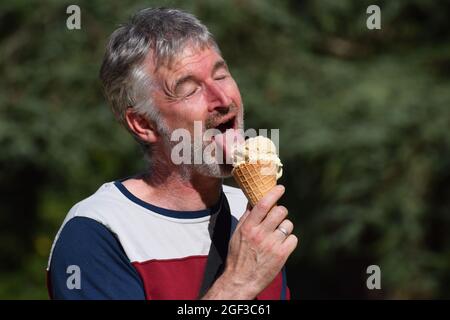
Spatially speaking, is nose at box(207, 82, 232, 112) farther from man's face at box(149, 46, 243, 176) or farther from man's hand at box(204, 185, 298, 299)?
man's hand at box(204, 185, 298, 299)

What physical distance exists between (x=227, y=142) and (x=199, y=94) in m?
0.13

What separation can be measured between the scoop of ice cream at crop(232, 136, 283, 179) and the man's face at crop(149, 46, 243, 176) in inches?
2.7

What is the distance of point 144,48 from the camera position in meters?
1.91

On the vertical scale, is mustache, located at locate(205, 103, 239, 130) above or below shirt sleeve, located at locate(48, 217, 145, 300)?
above

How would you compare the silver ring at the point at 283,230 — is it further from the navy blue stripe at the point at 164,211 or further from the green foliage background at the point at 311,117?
the green foliage background at the point at 311,117

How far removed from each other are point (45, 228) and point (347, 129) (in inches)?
88.4

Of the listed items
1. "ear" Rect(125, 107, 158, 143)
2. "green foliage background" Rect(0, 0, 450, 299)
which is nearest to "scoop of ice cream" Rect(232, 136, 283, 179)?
"ear" Rect(125, 107, 158, 143)

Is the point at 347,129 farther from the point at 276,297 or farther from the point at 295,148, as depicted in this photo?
the point at 276,297

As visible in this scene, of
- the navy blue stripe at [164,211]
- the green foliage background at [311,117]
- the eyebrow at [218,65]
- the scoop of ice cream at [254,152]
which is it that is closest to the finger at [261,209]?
the scoop of ice cream at [254,152]

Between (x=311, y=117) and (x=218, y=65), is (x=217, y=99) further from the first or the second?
(x=311, y=117)

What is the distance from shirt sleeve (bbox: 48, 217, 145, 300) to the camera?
1.73m

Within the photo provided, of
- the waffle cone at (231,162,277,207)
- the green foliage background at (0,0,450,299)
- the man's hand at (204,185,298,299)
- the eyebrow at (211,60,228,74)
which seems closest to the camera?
the man's hand at (204,185,298,299)

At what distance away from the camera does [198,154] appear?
191 cm
